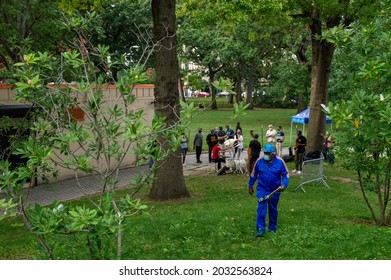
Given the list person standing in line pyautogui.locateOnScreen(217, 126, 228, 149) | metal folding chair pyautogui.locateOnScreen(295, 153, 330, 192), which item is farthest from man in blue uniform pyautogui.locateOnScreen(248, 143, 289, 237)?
person standing in line pyautogui.locateOnScreen(217, 126, 228, 149)

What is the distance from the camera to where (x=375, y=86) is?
9969 millimetres

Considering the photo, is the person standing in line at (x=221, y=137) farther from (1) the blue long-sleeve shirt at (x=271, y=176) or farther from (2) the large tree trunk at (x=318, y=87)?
(1) the blue long-sleeve shirt at (x=271, y=176)

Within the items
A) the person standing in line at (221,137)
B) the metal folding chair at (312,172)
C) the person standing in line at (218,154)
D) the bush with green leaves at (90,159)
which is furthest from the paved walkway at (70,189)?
the bush with green leaves at (90,159)

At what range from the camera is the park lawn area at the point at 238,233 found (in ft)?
28.0

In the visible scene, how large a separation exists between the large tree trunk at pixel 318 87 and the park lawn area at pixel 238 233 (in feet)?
22.3

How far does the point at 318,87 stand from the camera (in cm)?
2136

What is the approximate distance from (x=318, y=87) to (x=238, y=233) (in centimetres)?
1260

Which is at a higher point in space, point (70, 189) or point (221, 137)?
point (221, 137)

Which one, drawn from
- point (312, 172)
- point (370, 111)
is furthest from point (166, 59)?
point (370, 111)

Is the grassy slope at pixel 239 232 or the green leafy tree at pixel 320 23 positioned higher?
the green leafy tree at pixel 320 23

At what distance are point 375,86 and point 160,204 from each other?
6.29 m

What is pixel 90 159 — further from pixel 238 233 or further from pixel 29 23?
pixel 29 23

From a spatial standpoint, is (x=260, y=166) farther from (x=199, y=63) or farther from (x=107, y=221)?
(x=199, y=63)

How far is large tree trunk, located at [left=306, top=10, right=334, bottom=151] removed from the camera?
21.2 m
